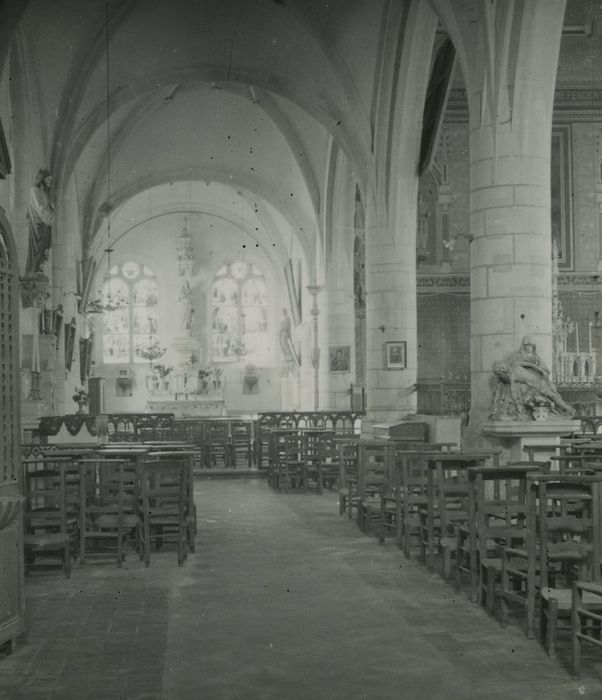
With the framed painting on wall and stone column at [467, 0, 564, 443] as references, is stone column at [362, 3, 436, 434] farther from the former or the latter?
the framed painting on wall

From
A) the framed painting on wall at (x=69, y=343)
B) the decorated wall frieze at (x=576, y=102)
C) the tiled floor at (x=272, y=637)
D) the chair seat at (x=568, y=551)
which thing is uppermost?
the decorated wall frieze at (x=576, y=102)

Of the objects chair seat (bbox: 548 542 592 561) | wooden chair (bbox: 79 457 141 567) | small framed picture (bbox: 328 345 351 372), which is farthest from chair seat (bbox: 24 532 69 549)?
small framed picture (bbox: 328 345 351 372)

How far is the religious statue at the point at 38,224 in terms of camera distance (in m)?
15.6

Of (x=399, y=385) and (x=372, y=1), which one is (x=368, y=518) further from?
(x=372, y=1)

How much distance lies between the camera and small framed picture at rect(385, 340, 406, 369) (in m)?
16.9

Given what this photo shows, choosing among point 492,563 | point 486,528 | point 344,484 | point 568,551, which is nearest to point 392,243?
point 344,484

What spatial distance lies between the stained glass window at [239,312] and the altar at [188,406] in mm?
7299

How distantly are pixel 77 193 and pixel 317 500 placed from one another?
14.0m

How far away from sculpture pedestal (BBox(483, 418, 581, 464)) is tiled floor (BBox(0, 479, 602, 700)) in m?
2.08

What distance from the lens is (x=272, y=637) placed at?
583 centimetres

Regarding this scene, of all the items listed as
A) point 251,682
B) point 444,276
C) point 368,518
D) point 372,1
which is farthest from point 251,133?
point 251,682

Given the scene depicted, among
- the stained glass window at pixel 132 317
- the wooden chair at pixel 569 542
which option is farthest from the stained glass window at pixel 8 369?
the stained glass window at pixel 132 317

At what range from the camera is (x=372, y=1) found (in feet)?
54.6

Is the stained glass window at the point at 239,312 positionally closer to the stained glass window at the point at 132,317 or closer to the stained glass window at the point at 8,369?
the stained glass window at the point at 132,317
